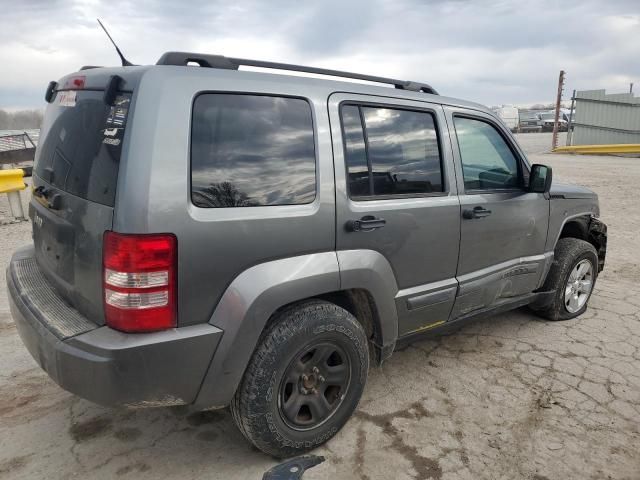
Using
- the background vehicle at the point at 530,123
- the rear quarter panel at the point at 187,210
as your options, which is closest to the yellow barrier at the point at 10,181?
the rear quarter panel at the point at 187,210

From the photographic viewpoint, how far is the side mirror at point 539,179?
3.42 metres

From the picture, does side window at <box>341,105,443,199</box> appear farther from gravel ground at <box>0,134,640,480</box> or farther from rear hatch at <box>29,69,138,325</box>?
gravel ground at <box>0,134,640,480</box>

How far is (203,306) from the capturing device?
2.05 meters

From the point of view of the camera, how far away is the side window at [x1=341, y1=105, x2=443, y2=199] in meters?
2.56

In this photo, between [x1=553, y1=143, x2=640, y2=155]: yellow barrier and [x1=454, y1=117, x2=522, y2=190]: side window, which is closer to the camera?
[x1=454, y1=117, x2=522, y2=190]: side window

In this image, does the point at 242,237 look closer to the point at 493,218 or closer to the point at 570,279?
the point at 493,218

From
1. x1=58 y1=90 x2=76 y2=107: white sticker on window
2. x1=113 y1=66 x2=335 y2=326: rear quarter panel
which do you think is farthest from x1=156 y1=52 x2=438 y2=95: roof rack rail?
x1=58 y1=90 x2=76 y2=107: white sticker on window

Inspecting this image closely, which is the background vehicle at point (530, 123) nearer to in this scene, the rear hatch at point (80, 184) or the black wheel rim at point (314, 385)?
the black wheel rim at point (314, 385)

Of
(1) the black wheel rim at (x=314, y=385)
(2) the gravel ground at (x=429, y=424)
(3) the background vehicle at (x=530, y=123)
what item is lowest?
(2) the gravel ground at (x=429, y=424)

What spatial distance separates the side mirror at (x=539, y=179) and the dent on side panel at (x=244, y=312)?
2.04 m

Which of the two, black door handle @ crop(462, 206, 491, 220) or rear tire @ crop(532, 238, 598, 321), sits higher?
black door handle @ crop(462, 206, 491, 220)

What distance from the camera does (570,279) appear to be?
4133 mm

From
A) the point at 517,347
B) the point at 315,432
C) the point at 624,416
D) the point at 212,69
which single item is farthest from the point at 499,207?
the point at 212,69

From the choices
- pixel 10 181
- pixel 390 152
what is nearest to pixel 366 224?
pixel 390 152
